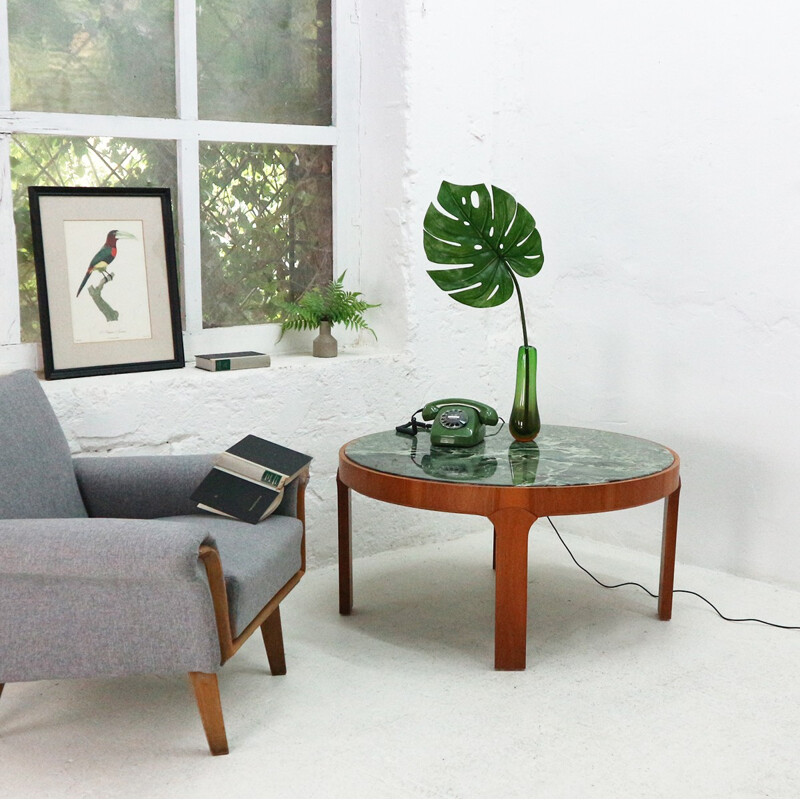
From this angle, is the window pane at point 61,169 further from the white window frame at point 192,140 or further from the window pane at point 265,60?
the window pane at point 265,60

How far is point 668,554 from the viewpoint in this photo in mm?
3139

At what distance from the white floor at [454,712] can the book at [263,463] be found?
573 millimetres

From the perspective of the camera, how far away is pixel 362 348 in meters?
3.98

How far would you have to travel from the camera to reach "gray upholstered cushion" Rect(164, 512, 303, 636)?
2.33m

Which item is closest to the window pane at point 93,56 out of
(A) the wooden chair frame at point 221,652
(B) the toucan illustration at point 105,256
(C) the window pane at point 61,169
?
(C) the window pane at point 61,169

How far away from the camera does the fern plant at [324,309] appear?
369 centimetres

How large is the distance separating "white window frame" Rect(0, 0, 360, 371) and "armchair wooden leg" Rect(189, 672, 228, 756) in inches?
55.6

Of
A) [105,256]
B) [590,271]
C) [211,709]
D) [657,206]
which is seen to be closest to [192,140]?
[105,256]

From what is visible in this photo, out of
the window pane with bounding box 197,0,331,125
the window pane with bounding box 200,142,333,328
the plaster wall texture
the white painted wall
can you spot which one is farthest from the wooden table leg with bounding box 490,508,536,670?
the window pane with bounding box 197,0,331,125

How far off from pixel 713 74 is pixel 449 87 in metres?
0.98

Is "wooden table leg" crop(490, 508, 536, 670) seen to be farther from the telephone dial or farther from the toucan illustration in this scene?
the toucan illustration

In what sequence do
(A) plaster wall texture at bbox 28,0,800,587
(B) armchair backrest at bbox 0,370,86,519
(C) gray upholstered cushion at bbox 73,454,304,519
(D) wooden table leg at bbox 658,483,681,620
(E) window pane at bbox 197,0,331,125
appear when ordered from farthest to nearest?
1. (E) window pane at bbox 197,0,331,125
2. (A) plaster wall texture at bbox 28,0,800,587
3. (D) wooden table leg at bbox 658,483,681,620
4. (C) gray upholstered cushion at bbox 73,454,304,519
5. (B) armchair backrest at bbox 0,370,86,519

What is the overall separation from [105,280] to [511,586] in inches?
65.3

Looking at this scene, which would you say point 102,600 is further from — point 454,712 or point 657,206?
point 657,206
